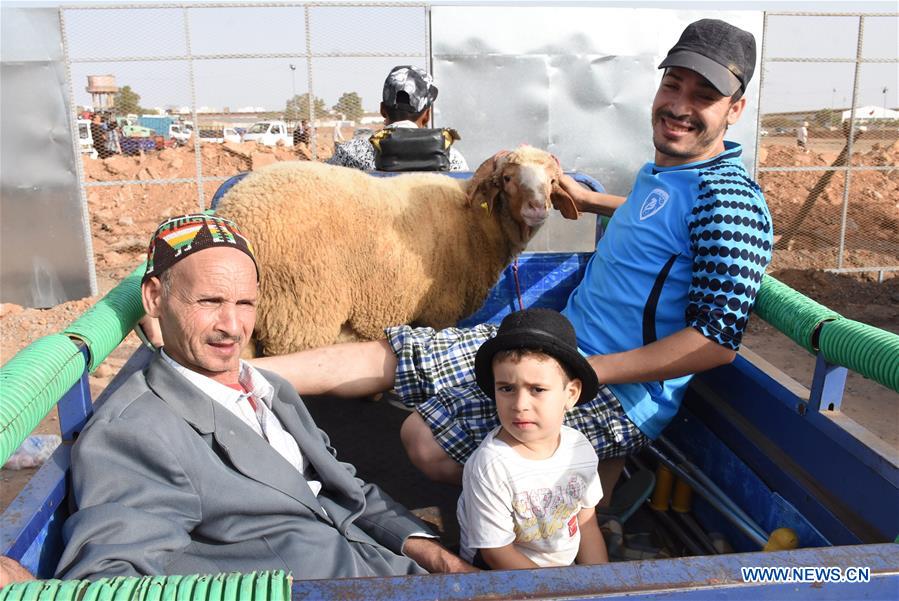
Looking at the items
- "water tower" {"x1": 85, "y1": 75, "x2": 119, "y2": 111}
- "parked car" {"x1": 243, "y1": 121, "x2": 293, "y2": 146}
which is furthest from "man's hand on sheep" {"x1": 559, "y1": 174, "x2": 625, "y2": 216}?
"parked car" {"x1": 243, "y1": 121, "x2": 293, "y2": 146}

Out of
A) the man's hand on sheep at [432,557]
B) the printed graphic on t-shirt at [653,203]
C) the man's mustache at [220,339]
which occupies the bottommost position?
the man's hand on sheep at [432,557]

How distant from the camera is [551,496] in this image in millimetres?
1898

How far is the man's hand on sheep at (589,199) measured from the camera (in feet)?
11.2

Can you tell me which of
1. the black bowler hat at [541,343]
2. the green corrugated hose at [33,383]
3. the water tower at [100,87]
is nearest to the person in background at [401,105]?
the black bowler hat at [541,343]

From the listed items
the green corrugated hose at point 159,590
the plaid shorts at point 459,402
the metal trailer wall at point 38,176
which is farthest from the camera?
the metal trailer wall at point 38,176

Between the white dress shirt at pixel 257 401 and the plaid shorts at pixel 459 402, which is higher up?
the white dress shirt at pixel 257 401

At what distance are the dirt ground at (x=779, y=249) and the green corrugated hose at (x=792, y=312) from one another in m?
3.85

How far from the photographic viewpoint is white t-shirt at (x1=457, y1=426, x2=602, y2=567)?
6.00 feet

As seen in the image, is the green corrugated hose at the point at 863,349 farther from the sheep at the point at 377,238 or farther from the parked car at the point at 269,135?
the parked car at the point at 269,135

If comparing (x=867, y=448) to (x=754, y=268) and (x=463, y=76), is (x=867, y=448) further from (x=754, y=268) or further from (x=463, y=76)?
(x=463, y=76)

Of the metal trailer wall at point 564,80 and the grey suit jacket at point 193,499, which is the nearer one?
the grey suit jacket at point 193,499

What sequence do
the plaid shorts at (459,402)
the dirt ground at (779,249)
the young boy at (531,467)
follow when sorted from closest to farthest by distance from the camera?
1. the young boy at (531,467)
2. the plaid shorts at (459,402)
3. the dirt ground at (779,249)

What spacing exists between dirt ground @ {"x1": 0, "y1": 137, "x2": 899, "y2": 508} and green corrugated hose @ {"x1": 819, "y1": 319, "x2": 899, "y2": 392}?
4.21 meters

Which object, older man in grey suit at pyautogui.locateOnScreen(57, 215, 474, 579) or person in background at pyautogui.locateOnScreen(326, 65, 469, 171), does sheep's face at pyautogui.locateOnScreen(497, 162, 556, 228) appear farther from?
older man in grey suit at pyautogui.locateOnScreen(57, 215, 474, 579)
